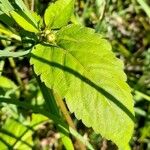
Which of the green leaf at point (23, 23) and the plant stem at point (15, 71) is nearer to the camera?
the green leaf at point (23, 23)

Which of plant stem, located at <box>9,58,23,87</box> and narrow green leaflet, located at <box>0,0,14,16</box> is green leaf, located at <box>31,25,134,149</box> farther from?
plant stem, located at <box>9,58,23,87</box>

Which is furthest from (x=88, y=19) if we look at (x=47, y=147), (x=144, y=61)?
(x=47, y=147)

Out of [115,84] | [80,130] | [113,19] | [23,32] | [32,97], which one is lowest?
[80,130]

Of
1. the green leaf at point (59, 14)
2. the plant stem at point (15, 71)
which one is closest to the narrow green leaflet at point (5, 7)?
the green leaf at point (59, 14)

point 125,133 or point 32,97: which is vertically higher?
point 125,133

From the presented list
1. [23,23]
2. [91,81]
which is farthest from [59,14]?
[91,81]

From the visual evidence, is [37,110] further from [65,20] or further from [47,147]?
[47,147]

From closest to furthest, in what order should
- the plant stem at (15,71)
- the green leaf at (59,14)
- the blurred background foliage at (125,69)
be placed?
the green leaf at (59,14) → the blurred background foliage at (125,69) → the plant stem at (15,71)

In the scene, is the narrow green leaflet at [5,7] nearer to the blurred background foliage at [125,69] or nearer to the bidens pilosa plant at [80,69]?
the bidens pilosa plant at [80,69]
